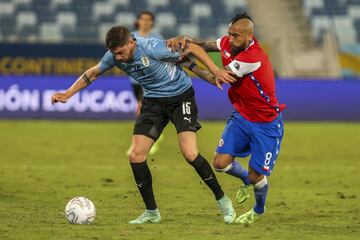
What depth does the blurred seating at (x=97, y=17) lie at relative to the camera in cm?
2581

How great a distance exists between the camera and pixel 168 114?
9430mm

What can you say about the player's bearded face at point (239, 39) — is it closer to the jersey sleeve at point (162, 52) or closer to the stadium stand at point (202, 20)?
the jersey sleeve at point (162, 52)

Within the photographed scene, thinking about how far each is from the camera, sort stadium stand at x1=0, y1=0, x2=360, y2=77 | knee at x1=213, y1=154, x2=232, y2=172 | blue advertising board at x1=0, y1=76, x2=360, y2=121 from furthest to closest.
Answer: stadium stand at x1=0, y1=0, x2=360, y2=77 → blue advertising board at x1=0, y1=76, x2=360, y2=121 → knee at x1=213, y1=154, x2=232, y2=172

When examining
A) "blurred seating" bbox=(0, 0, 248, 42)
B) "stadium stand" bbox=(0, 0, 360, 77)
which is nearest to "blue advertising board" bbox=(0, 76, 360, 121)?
"stadium stand" bbox=(0, 0, 360, 77)

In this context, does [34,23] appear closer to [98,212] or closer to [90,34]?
[90,34]

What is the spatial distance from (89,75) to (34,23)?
17.0 meters

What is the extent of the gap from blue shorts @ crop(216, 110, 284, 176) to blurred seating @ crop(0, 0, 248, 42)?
Result: 638 inches

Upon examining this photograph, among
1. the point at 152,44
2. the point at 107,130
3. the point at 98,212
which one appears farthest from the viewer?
the point at 107,130

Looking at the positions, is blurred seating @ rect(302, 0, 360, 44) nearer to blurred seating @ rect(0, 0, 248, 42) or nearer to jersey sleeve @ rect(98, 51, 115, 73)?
blurred seating @ rect(0, 0, 248, 42)

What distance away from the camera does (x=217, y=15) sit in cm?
2702

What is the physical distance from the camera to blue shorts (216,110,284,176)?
30.5ft

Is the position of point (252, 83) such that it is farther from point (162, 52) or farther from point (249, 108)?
point (162, 52)

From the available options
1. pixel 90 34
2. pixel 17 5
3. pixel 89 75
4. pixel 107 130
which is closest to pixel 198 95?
pixel 107 130

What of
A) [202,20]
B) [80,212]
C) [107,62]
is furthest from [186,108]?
[202,20]
